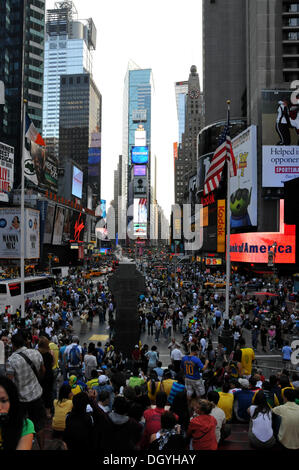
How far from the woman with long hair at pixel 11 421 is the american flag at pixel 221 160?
1407 centimetres

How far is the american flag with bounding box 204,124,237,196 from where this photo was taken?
656 inches

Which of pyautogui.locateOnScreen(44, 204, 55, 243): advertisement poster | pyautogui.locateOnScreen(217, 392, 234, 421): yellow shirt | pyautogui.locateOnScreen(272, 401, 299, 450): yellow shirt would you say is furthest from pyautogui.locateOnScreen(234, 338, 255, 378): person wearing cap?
pyautogui.locateOnScreen(44, 204, 55, 243): advertisement poster

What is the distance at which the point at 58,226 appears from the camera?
6619cm

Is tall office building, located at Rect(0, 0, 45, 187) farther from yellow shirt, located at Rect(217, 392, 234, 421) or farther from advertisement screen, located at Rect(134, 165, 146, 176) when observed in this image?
advertisement screen, located at Rect(134, 165, 146, 176)

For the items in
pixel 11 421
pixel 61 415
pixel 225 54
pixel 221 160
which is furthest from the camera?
A: pixel 225 54

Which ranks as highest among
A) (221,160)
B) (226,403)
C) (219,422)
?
(221,160)

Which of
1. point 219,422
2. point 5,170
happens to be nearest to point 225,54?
point 5,170

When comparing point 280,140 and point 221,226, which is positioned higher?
point 280,140

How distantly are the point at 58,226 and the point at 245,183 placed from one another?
32697mm

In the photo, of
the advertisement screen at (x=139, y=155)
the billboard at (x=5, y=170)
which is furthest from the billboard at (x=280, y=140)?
the advertisement screen at (x=139, y=155)

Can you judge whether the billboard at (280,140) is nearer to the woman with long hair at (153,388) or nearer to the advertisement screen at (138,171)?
the woman with long hair at (153,388)

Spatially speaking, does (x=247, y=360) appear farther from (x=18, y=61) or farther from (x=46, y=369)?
(x=18, y=61)
